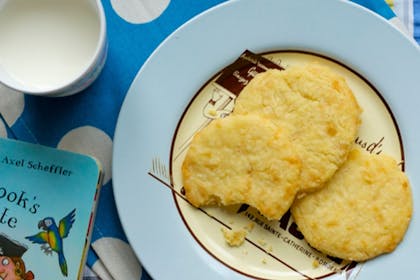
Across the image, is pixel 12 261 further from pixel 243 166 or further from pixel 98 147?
pixel 243 166

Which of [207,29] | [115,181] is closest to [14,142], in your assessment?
[115,181]

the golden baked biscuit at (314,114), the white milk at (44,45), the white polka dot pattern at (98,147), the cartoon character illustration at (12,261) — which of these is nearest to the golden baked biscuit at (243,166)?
the golden baked biscuit at (314,114)

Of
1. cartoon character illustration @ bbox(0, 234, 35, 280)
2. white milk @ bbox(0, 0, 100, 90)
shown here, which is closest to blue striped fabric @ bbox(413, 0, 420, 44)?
white milk @ bbox(0, 0, 100, 90)

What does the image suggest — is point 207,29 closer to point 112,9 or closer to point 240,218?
point 112,9

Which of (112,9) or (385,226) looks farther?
(112,9)

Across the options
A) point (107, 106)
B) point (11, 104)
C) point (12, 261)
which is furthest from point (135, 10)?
point (12, 261)

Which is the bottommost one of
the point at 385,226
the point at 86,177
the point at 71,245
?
the point at 71,245
